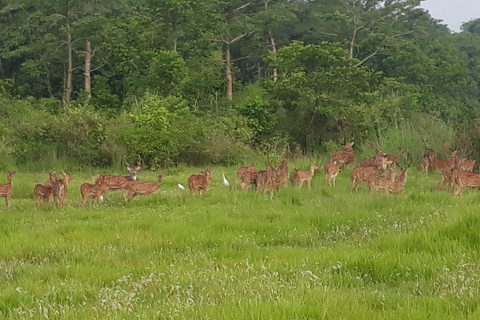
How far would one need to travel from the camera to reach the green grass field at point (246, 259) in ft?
15.5

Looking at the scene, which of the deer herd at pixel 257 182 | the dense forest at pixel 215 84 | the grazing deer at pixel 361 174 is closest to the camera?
the deer herd at pixel 257 182

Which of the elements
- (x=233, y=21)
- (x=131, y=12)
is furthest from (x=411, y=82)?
(x=131, y=12)

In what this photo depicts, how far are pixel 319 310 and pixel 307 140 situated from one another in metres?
26.7

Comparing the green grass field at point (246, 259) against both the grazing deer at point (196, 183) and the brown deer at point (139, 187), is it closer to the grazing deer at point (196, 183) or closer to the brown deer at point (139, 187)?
the brown deer at point (139, 187)

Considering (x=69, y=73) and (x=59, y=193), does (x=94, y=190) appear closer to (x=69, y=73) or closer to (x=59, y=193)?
(x=59, y=193)

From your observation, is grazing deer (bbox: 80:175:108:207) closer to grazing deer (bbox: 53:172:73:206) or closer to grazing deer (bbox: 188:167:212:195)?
grazing deer (bbox: 53:172:73:206)

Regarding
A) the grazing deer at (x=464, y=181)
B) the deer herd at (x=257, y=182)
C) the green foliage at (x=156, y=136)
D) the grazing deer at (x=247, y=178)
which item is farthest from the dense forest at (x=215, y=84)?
the grazing deer at (x=247, y=178)

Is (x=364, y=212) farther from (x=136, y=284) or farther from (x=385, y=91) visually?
(x=385, y=91)

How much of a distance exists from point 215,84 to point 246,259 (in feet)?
95.5

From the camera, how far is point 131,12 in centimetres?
4266

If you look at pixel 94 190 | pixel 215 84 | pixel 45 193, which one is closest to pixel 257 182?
pixel 94 190

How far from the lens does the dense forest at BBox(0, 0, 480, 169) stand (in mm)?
23719

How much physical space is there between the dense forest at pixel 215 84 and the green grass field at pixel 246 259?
11.5 meters

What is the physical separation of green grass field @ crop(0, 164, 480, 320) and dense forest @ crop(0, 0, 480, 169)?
1146 cm
